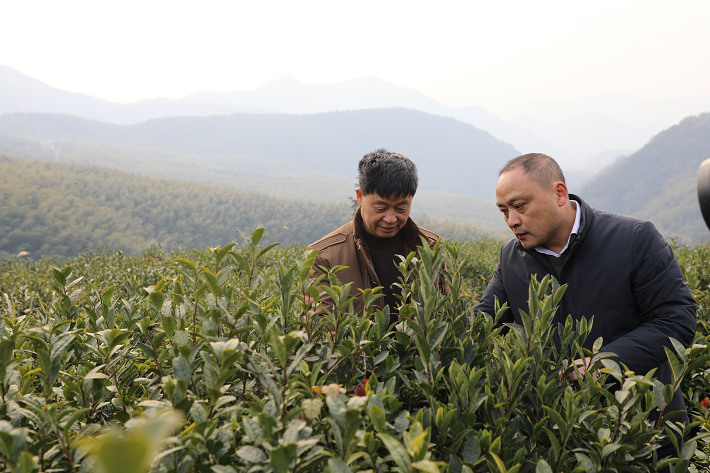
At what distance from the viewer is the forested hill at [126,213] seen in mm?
58562

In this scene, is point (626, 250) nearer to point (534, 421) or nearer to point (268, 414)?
point (534, 421)

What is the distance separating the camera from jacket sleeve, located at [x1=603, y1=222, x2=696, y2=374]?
1905 millimetres

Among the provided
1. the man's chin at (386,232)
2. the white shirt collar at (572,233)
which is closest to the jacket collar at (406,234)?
the man's chin at (386,232)

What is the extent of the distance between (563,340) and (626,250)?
4.20 ft

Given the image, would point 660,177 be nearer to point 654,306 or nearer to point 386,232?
point 654,306

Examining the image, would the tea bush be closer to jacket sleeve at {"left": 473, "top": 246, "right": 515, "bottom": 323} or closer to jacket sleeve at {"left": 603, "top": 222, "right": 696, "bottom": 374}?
jacket sleeve at {"left": 603, "top": 222, "right": 696, "bottom": 374}

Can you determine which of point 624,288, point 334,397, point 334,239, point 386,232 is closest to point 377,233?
point 386,232

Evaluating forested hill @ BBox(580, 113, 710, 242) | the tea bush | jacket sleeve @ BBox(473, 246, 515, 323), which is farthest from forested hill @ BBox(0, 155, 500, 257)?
forested hill @ BBox(580, 113, 710, 242)

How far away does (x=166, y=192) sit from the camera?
3391 inches

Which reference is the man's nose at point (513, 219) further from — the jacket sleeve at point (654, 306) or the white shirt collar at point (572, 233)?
the jacket sleeve at point (654, 306)

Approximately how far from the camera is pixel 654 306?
2.13 metres

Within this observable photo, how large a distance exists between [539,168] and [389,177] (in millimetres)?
891

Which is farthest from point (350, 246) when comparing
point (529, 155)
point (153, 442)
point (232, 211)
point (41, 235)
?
point (232, 211)

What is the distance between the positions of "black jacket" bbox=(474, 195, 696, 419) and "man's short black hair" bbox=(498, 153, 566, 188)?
1.03 ft
